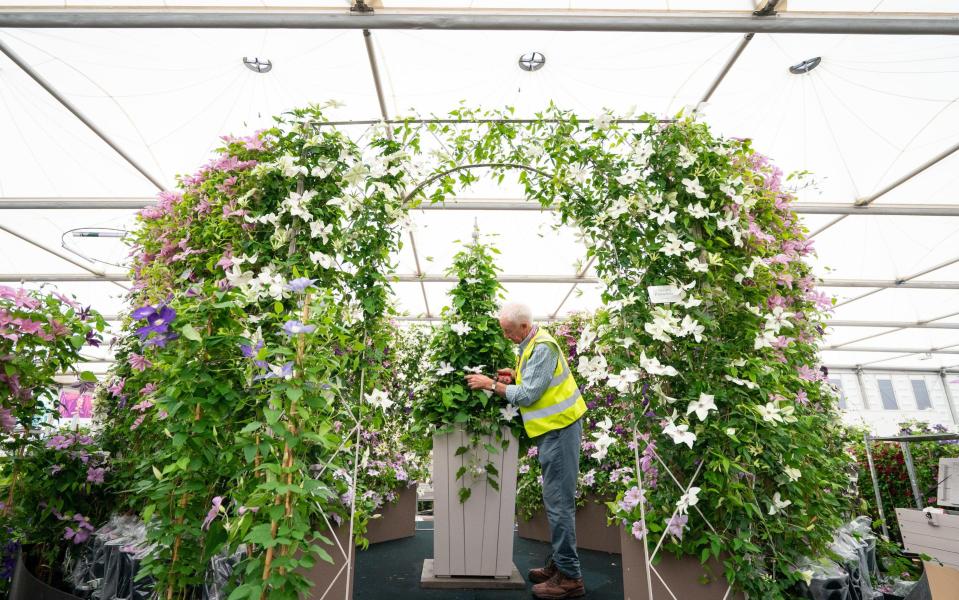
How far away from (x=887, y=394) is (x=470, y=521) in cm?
1840

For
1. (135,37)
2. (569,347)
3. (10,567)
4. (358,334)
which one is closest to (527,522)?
(569,347)

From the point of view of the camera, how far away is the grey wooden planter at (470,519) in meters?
2.65

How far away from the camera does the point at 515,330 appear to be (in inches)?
108

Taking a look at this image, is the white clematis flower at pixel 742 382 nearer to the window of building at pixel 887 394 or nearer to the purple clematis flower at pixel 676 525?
the purple clematis flower at pixel 676 525

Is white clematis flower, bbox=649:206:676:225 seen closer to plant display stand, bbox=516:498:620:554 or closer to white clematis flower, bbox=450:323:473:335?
white clematis flower, bbox=450:323:473:335

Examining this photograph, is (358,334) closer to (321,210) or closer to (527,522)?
(321,210)

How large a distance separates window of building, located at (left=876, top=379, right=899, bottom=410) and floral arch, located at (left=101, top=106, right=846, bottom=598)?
17.0m

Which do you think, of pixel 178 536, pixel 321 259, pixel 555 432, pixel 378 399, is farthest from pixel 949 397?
pixel 178 536

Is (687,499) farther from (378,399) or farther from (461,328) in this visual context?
(461,328)

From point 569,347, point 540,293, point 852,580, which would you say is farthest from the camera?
point 540,293

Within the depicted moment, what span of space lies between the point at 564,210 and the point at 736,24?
169 cm

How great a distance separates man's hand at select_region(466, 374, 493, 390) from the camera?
2564mm

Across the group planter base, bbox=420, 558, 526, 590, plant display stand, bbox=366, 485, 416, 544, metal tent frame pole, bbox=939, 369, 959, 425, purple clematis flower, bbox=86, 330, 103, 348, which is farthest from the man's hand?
metal tent frame pole, bbox=939, 369, 959, 425

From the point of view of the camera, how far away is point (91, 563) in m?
2.09
